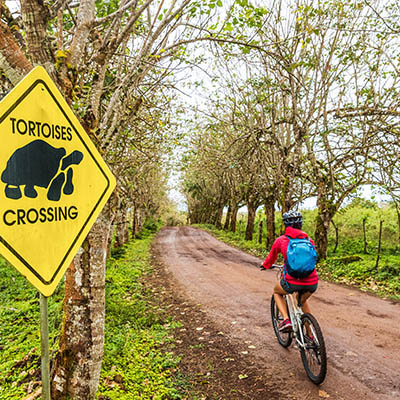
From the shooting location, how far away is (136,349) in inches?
186

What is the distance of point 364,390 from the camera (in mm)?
3600

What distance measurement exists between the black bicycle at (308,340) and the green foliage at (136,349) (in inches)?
70.4

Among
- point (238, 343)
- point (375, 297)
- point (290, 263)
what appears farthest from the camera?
point (375, 297)

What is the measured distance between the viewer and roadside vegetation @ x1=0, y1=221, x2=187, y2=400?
12.0ft

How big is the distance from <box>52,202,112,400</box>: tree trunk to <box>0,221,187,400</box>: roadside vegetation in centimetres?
35

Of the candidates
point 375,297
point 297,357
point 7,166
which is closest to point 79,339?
point 7,166

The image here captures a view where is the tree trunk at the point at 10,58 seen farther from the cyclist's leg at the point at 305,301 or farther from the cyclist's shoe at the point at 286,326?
the cyclist's shoe at the point at 286,326

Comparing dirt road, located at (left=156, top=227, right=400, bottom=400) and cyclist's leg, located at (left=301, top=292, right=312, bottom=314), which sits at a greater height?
cyclist's leg, located at (left=301, top=292, right=312, bottom=314)

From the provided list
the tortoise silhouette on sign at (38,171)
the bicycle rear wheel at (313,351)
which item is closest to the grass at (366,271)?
the bicycle rear wheel at (313,351)

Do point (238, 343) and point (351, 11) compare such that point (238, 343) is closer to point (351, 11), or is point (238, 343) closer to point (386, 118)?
point (386, 118)

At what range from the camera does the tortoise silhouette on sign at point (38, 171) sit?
1.63 meters

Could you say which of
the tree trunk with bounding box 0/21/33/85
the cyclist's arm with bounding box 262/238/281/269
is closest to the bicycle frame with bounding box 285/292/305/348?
the cyclist's arm with bounding box 262/238/281/269

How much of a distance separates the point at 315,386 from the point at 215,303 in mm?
3530

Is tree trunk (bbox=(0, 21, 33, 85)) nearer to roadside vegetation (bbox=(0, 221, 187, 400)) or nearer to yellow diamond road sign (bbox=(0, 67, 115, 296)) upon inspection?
yellow diamond road sign (bbox=(0, 67, 115, 296))
